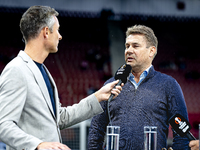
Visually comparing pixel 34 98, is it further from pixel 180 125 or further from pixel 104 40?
A: pixel 104 40

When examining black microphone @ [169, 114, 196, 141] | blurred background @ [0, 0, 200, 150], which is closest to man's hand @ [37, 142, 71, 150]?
black microphone @ [169, 114, 196, 141]

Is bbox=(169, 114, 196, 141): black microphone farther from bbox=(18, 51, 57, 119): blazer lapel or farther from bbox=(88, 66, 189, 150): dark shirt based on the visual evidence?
bbox=(18, 51, 57, 119): blazer lapel

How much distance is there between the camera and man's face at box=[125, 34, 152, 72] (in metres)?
1.53

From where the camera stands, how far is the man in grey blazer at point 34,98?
34.5 inches

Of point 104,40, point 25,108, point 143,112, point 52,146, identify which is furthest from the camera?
point 104,40

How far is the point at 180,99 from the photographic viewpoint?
1.43 m

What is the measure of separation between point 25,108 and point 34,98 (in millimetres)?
42

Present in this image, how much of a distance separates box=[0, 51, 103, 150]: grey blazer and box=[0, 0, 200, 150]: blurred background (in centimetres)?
389

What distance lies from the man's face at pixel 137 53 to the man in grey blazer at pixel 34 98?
395 mm

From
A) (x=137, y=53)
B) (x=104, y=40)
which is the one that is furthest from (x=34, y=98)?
(x=104, y=40)

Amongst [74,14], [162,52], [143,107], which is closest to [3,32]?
[74,14]

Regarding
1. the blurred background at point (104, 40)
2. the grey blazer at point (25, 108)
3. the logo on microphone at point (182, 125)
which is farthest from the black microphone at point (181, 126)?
the blurred background at point (104, 40)

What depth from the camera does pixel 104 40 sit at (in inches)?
262

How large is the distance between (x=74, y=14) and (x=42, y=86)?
192 inches
